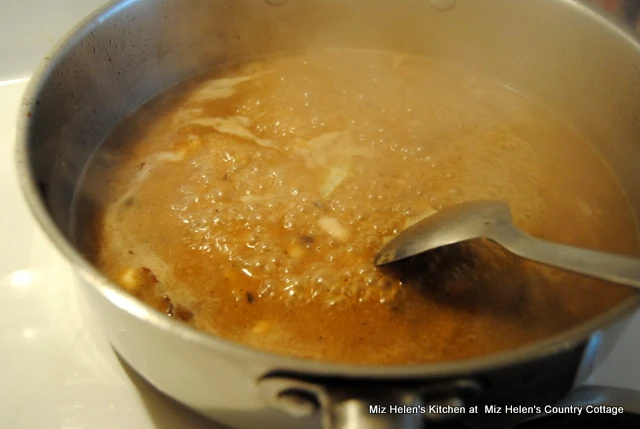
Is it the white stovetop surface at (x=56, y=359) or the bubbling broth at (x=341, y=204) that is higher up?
the bubbling broth at (x=341, y=204)

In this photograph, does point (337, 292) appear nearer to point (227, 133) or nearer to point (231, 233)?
point (231, 233)

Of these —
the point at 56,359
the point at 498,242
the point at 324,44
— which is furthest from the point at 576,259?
the point at 324,44

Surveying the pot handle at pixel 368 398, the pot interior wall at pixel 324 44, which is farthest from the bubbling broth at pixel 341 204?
the pot handle at pixel 368 398

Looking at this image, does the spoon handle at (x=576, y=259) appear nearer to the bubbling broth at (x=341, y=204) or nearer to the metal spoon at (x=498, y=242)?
the metal spoon at (x=498, y=242)

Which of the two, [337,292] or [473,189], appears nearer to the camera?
[337,292]

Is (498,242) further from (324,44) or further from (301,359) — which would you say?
(324,44)

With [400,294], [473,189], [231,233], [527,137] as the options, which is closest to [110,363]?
[231,233]

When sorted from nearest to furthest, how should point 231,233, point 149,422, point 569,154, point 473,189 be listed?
point 149,422 < point 231,233 < point 473,189 < point 569,154
